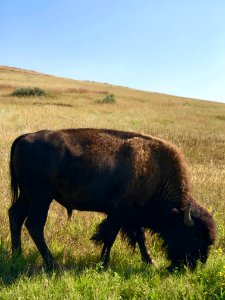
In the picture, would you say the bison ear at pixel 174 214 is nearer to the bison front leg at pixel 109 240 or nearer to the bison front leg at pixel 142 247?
the bison front leg at pixel 142 247

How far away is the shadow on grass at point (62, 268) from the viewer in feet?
14.6

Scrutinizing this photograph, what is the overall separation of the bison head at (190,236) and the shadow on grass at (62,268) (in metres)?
0.30

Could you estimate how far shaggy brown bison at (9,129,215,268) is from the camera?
194 inches

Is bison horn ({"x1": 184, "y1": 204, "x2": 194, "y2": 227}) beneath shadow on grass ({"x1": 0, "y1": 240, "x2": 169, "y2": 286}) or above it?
above

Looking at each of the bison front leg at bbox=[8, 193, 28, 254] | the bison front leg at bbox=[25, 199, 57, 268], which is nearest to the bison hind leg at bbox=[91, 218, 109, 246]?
the bison front leg at bbox=[25, 199, 57, 268]

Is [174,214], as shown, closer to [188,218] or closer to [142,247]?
[188,218]

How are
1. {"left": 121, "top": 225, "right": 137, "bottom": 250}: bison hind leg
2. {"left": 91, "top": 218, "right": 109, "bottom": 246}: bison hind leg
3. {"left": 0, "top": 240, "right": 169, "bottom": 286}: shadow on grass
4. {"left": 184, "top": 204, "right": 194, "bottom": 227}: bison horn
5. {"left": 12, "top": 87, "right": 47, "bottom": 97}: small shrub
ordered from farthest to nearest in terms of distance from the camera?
1. {"left": 12, "top": 87, "right": 47, "bottom": 97}: small shrub
2. {"left": 121, "top": 225, "right": 137, "bottom": 250}: bison hind leg
3. {"left": 91, "top": 218, "right": 109, "bottom": 246}: bison hind leg
4. {"left": 184, "top": 204, "right": 194, "bottom": 227}: bison horn
5. {"left": 0, "top": 240, "right": 169, "bottom": 286}: shadow on grass

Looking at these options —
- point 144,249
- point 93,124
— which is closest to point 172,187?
point 144,249

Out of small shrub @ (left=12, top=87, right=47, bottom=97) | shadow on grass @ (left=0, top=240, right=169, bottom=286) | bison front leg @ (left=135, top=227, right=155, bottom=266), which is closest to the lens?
shadow on grass @ (left=0, top=240, right=169, bottom=286)

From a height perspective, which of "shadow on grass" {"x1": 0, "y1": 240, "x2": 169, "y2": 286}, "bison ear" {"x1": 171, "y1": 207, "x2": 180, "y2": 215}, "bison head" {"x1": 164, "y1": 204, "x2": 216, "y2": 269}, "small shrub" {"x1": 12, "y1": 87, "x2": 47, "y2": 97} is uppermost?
"small shrub" {"x1": 12, "y1": 87, "x2": 47, "y2": 97}

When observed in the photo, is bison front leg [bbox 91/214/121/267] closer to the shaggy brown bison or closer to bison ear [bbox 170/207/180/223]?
the shaggy brown bison

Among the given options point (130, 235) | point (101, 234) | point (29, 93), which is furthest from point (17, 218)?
point (29, 93)

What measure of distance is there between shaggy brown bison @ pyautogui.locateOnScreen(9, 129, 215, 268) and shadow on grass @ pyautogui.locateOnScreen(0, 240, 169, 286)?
0.17m

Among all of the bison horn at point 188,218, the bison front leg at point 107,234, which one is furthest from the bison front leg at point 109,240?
the bison horn at point 188,218
